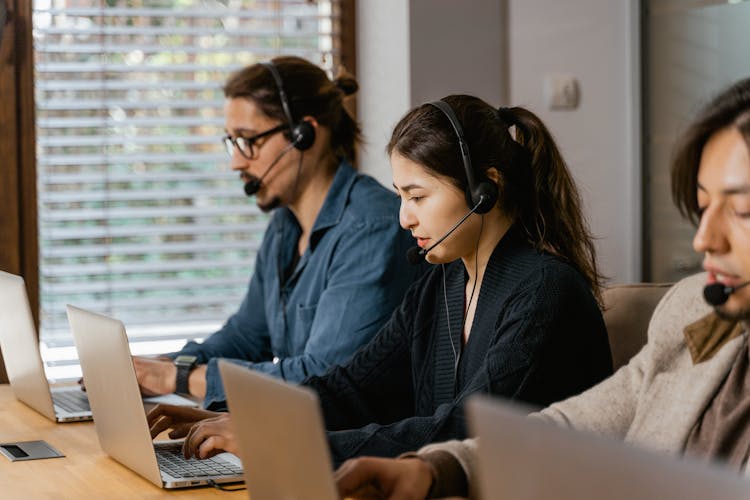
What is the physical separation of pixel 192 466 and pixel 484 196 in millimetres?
612

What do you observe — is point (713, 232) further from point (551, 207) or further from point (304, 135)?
point (304, 135)

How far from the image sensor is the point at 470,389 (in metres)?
1.65

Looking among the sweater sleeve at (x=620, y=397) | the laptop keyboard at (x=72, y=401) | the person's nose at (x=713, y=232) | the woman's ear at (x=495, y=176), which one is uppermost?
the woman's ear at (x=495, y=176)

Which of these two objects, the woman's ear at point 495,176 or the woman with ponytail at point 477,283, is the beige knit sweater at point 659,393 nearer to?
the woman with ponytail at point 477,283

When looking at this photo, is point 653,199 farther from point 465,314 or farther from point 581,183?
point 465,314

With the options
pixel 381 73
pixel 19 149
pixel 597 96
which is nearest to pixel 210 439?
pixel 19 149

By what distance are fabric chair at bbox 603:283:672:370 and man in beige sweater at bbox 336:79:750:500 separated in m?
0.49

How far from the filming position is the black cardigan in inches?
63.3

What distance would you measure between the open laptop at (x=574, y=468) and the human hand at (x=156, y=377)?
1.50 meters

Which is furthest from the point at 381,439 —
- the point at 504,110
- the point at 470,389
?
the point at 504,110

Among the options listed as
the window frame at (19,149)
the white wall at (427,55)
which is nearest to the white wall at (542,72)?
the white wall at (427,55)

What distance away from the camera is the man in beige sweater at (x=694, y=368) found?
1.22 metres

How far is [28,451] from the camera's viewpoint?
177 centimetres

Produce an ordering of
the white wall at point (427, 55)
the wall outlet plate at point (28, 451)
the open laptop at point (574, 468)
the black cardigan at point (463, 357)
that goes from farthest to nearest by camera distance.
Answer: the white wall at point (427, 55) < the wall outlet plate at point (28, 451) < the black cardigan at point (463, 357) < the open laptop at point (574, 468)
